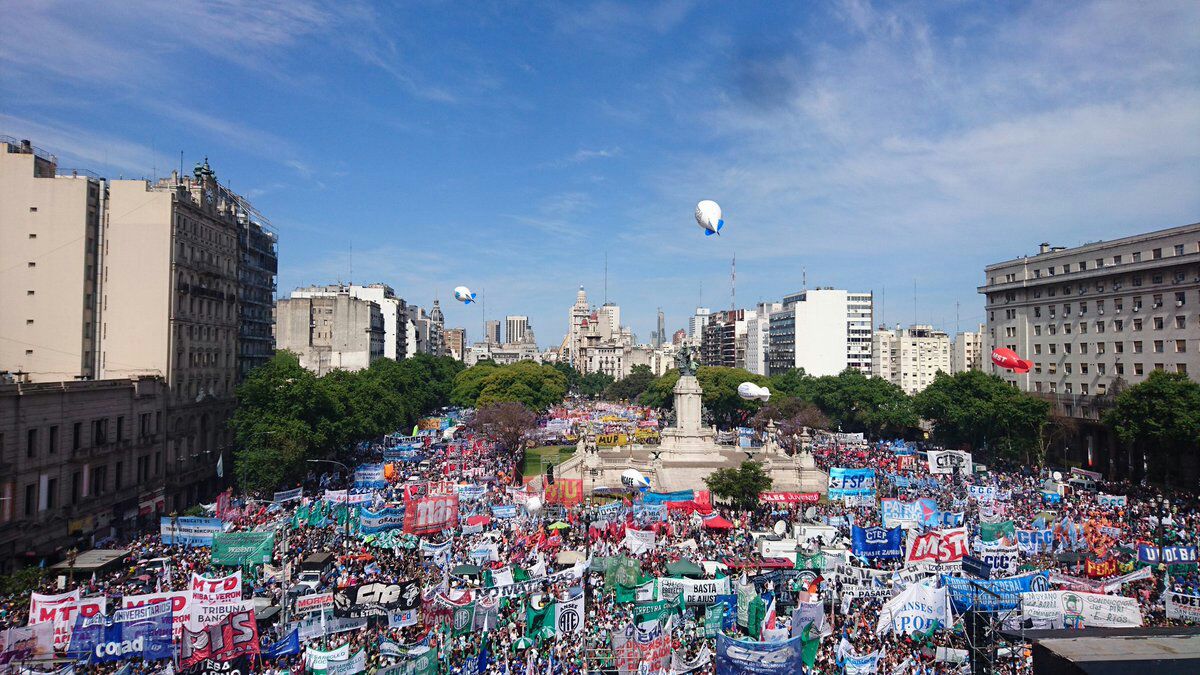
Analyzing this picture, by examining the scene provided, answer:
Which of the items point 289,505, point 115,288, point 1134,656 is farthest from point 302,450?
point 1134,656

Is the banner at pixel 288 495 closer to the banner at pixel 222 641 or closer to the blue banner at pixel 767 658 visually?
the banner at pixel 222 641

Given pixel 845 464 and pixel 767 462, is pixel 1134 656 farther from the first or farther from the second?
pixel 845 464

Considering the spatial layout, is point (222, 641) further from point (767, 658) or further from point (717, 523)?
point (717, 523)

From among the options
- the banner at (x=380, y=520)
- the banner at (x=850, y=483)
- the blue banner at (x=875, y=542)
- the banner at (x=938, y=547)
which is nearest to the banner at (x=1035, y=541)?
the blue banner at (x=875, y=542)

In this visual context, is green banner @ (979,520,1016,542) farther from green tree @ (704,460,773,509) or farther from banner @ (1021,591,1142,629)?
green tree @ (704,460,773,509)

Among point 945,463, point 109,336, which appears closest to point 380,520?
point 109,336

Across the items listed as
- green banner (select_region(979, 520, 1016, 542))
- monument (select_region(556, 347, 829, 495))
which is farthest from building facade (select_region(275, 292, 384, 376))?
green banner (select_region(979, 520, 1016, 542))
